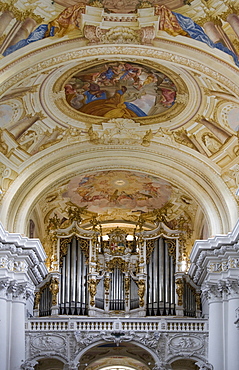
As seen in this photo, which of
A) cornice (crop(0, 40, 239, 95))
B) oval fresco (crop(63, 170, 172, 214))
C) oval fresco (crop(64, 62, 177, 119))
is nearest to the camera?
cornice (crop(0, 40, 239, 95))

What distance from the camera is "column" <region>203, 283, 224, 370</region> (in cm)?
2206

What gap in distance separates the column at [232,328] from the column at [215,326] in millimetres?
462

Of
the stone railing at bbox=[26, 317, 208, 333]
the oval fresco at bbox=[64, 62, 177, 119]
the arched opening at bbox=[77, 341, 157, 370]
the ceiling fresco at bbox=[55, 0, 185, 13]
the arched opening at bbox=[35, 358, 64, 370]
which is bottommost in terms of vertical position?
the arched opening at bbox=[35, 358, 64, 370]

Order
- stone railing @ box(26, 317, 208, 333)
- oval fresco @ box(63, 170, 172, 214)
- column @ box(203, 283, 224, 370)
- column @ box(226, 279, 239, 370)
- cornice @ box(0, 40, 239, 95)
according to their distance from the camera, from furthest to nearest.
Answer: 1. oval fresco @ box(63, 170, 172, 214)
2. stone railing @ box(26, 317, 208, 333)
3. column @ box(203, 283, 224, 370)
4. column @ box(226, 279, 239, 370)
5. cornice @ box(0, 40, 239, 95)

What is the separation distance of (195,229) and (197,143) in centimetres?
547

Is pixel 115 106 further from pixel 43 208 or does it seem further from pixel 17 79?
pixel 43 208

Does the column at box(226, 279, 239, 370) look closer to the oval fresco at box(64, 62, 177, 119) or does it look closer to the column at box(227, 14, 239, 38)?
the oval fresco at box(64, 62, 177, 119)

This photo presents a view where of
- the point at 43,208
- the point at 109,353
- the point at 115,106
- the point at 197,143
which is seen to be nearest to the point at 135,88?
the point at 115,106

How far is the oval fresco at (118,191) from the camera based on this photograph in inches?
1050

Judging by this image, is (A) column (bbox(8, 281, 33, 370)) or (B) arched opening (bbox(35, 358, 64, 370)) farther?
(B) arched opening (bbox(35, 358, 64, 370))

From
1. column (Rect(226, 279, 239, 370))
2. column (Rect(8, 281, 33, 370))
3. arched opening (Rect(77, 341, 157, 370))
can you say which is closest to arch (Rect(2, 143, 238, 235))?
column (Rect(8, 281, 33, 370))

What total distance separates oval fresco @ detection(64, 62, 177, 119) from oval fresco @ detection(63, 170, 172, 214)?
137 inches

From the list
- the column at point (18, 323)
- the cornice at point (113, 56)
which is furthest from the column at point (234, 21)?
the column at point (18, 323)

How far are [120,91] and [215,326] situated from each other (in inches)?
304
